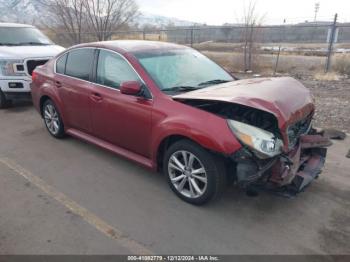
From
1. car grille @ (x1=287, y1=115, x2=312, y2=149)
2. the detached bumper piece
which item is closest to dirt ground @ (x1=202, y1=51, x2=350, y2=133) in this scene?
car grille @ (x1=287, y1=115, x2=312, y2=149)

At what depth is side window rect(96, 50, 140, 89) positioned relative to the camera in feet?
13.0

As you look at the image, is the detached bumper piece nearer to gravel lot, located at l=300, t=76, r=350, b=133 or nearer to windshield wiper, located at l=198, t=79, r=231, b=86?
windshield wiper, located at l=198, t=79, r=231, b=86

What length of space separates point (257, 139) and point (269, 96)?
527 millimetres

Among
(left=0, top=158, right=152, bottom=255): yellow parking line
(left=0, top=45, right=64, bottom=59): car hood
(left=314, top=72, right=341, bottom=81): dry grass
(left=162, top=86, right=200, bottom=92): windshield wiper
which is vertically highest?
(left=0, top=45, right=64, bottom=59): car hood

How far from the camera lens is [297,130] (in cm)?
361

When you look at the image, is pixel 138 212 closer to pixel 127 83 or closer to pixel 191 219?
pixel 191 219

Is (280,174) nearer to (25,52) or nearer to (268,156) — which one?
(268,156)

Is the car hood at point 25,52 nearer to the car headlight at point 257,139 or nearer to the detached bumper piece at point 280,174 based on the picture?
the car headlight at point 257,139

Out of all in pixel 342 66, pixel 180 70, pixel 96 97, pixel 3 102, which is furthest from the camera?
pixel 342 66

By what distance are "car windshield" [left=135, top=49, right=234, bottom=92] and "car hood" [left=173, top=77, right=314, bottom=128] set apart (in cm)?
27

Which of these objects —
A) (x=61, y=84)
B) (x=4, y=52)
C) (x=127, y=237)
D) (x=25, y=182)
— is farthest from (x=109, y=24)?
(x=127, y=237)

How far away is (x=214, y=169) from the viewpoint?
3191 mm

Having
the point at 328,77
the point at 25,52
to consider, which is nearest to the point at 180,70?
the point at 25,52

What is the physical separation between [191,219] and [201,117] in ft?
3.44
